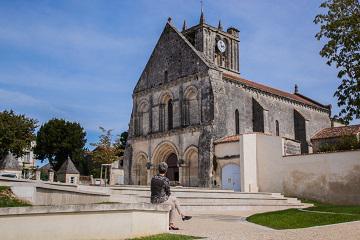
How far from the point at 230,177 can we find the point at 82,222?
24.0m

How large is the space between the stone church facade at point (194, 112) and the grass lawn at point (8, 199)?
61.1 ft

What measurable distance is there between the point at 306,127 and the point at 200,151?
14369mm

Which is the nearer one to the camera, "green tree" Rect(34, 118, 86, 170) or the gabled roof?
the gabled roof

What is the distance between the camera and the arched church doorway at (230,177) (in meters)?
31.4

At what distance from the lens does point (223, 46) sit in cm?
4834

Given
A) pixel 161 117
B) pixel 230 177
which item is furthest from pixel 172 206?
pixel 161 117

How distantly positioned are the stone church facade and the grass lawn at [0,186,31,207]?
1862cm

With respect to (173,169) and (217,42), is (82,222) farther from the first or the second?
(217,42)

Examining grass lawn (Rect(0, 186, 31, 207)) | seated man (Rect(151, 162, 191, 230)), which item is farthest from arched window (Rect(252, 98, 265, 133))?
seated man (Rect(151, 162, 191, 230))

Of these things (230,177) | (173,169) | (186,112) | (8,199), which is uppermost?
(186,112)

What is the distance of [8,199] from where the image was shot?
54.9ft

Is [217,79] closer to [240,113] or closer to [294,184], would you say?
[240,113]

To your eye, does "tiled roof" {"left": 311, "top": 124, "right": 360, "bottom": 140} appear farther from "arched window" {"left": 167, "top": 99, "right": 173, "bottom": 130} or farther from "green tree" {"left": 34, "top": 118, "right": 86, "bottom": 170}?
"green tree" {"left": 34, "top": 118, "right": 86, "bottom": 170}

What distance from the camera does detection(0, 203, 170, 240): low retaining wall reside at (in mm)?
8273
